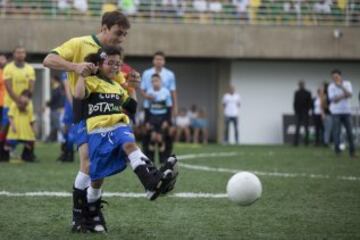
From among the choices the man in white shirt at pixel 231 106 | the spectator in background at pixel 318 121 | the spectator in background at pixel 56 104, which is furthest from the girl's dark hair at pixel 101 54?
the man in white shirt at pixel 231 106

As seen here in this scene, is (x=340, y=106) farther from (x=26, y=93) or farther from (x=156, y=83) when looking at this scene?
(x=26, y=93)

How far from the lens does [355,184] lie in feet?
41.9

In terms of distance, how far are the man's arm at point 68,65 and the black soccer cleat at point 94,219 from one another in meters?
1.35

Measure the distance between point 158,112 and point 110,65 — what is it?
350 inches

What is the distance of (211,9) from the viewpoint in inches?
1273

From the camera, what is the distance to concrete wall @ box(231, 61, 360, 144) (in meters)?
33.7

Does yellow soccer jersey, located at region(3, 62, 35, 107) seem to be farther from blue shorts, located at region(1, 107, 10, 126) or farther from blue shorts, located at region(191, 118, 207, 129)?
blue shorts, located at region(191, 118, 207, 129)

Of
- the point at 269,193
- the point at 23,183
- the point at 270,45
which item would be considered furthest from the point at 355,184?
the point at 270,45

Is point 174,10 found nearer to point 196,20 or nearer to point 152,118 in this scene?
point 196,20

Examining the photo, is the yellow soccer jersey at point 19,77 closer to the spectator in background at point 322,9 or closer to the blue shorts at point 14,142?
the blue shorts at point 14,142

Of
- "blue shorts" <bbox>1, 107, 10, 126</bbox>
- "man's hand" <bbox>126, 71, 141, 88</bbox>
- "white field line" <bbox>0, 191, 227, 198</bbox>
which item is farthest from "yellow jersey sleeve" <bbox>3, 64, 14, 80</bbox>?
"man's hand" <bbox>126, 71, 141, 88</bbox>

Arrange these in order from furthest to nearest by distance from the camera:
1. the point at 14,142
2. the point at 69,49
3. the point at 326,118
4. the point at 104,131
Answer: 1. the point at 326,118
2. the point at 14,142
3. the point at 69,49
4. the point at 104,131

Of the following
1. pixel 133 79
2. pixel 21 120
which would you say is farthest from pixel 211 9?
pixel 133 79

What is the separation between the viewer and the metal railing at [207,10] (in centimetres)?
3130
